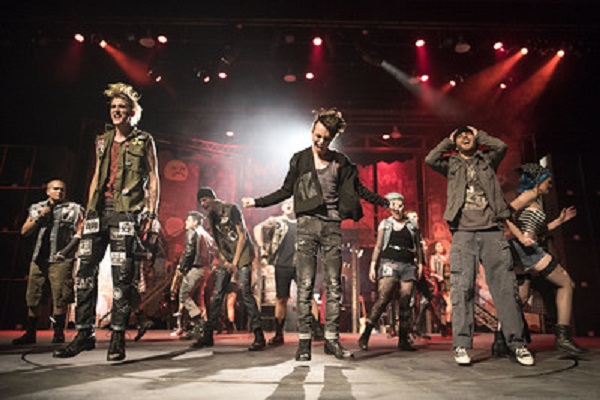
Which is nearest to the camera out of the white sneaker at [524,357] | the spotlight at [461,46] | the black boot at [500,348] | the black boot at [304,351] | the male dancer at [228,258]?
the white sneaker at [524,357]

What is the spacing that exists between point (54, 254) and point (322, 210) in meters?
4.18

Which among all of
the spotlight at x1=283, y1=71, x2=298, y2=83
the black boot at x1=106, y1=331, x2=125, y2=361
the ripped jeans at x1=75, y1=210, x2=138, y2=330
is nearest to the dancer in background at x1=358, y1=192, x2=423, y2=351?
the black boot at x1=106, y1=331, x2=125, y2=361

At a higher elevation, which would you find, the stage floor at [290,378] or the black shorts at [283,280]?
the black shorts at [283,280]

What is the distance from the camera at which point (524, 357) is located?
3244mm

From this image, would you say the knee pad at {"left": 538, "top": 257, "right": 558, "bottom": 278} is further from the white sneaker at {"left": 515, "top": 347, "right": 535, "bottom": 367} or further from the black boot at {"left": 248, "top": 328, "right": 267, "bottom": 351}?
the black boot at {"left": 248, "top": 328, "right": 267, "bottom": 351}

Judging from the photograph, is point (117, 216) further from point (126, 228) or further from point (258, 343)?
point (258, 343)

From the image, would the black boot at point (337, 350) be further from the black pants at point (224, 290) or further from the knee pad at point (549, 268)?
the knee pad at point (549, 268)

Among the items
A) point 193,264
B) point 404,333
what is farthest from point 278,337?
point 193,264

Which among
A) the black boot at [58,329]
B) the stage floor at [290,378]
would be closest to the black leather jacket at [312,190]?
the stage floor at [290,378]

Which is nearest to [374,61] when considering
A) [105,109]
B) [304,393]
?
[105,109]

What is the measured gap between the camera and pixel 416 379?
2.66 meters

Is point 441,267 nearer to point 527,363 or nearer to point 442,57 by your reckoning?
point 442,57

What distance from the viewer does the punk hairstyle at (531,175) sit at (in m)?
4.16

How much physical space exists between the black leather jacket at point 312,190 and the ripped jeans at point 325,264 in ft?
0.51
